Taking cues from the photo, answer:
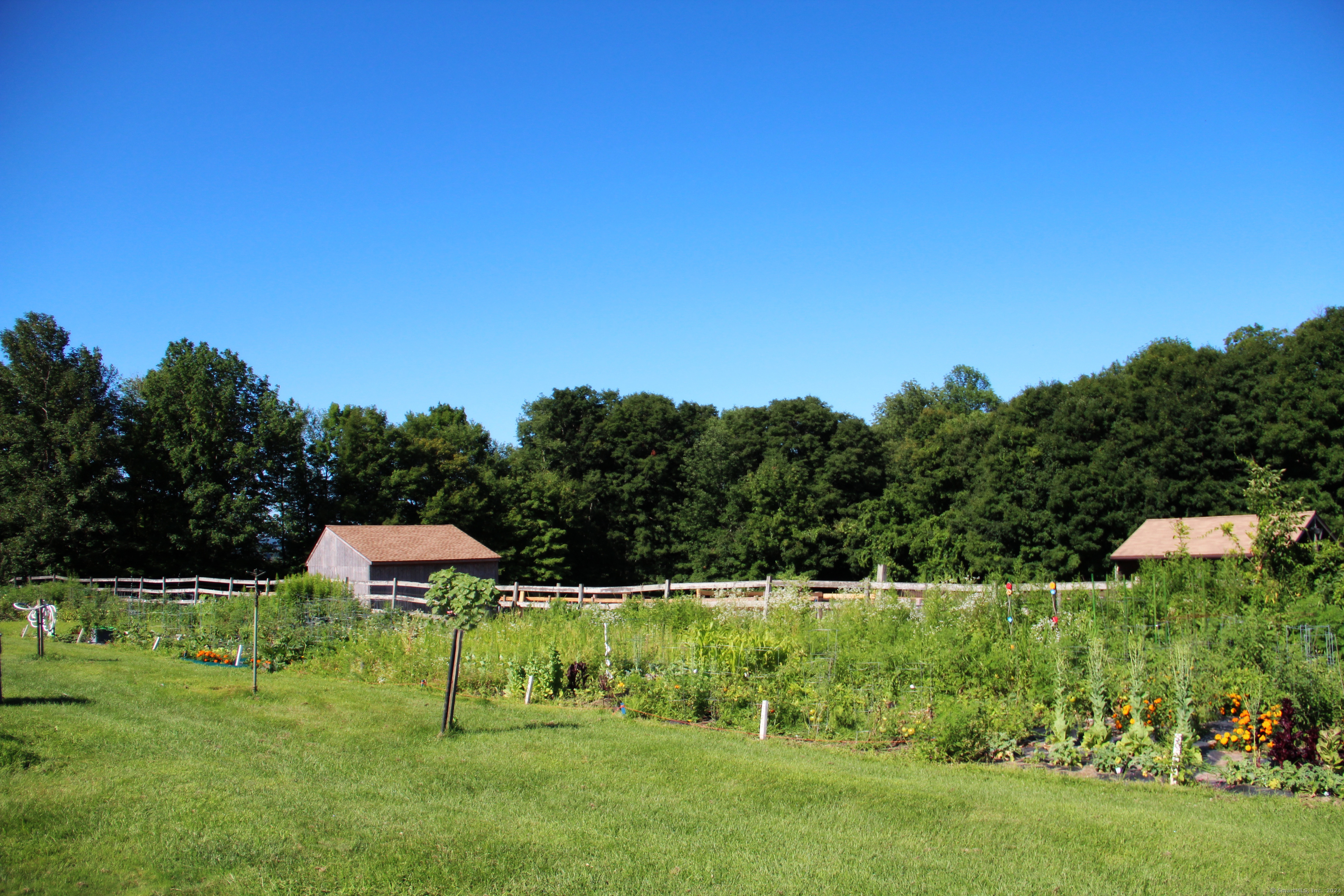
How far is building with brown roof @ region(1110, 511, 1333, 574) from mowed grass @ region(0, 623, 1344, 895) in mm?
17770

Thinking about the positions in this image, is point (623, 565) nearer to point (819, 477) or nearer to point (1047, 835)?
point (819, 477)

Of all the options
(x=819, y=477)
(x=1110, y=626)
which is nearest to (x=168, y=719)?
(x=1110, y=626)

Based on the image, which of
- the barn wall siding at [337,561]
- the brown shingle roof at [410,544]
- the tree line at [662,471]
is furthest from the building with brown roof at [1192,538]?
the barn wall siding at [337,561]

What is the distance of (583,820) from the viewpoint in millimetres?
6496

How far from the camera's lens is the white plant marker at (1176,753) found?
24.8 ft

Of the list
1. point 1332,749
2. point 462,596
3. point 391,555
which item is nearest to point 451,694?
point 462,596

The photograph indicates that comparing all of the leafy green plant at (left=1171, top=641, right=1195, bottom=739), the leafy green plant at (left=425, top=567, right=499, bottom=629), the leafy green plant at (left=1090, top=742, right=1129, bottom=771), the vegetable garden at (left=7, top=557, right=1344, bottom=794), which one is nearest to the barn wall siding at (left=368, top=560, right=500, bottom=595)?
the vegetable garden at (left=7, top=557, right=1344, bottom=794)

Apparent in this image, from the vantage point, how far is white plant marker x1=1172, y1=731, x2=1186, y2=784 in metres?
7.56

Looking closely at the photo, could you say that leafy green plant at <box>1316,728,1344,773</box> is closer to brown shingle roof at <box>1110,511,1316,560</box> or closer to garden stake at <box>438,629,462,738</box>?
garden stake at <box>438,629,462,738</box>

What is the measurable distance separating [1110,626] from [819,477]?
106 feet

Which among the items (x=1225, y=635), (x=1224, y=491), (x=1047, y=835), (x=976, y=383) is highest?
(x=976, y=383)

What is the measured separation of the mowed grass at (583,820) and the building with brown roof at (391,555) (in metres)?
19.4

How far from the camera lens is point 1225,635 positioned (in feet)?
30.7

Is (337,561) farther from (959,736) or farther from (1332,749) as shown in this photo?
(1332,749)
